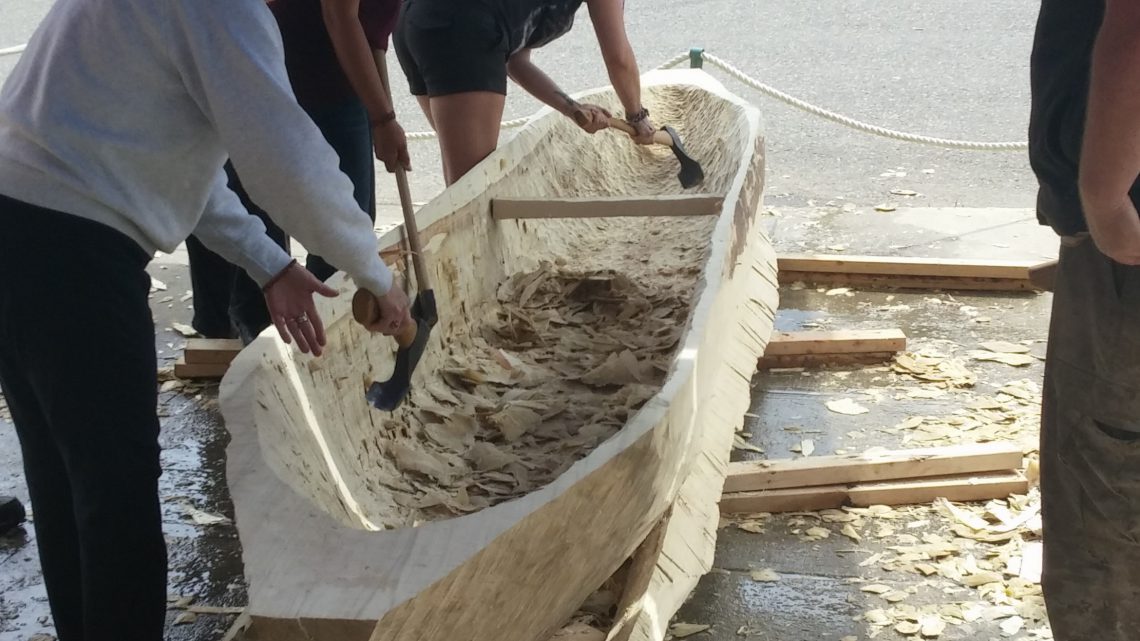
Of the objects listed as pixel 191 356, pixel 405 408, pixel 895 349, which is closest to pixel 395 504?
pixel 405 408

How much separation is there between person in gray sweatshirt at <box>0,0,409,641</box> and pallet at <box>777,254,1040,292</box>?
3014mm

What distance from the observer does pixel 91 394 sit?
6.07 ft

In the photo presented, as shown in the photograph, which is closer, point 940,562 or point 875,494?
point 940,562

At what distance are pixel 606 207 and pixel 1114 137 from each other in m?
1.88

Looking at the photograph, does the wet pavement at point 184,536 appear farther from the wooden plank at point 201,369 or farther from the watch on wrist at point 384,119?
the watch on wrist at point 384,119

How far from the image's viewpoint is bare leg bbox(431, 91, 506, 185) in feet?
12.1

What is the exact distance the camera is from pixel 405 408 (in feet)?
8.97

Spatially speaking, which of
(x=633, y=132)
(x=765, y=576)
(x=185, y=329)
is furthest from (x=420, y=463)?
(x=185, y=329)

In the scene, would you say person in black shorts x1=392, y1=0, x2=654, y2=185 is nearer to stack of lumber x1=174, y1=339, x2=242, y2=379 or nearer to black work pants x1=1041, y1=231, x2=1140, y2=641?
stack of lumber x1=174, y1=339, x2=242, y2=379

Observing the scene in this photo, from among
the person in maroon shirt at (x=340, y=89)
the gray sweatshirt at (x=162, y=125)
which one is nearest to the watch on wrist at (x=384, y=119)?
the person in maroon shirt at (x=340, y=89)

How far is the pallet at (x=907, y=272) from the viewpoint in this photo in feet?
14.9

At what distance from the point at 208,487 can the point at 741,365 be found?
66.5 inches

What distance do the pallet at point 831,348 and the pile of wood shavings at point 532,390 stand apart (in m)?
0.61

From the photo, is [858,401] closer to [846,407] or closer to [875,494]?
[846,407]
